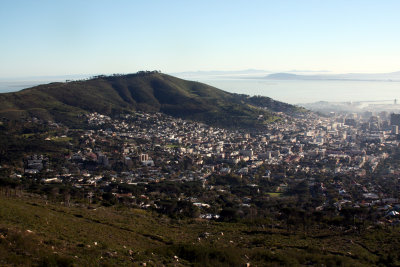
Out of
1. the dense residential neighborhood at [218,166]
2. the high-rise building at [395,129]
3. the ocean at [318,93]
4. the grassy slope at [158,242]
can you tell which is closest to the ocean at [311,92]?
the ocean at [318,93]

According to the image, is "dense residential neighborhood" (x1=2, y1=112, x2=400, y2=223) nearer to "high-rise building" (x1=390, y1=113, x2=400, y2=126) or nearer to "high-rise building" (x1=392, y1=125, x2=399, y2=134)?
"high-rise building" (x1=392, y1=125, x2=399, y2=134)

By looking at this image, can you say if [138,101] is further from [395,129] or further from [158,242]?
[158,242]

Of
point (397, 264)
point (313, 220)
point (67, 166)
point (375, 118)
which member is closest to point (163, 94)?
point (375, 118)

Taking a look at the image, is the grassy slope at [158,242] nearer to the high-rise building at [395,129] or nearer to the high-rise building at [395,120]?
the high-rise building at [395,129]

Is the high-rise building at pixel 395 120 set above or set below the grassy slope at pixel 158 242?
below

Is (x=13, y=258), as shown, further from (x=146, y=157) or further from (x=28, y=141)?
(x=28, y=141)

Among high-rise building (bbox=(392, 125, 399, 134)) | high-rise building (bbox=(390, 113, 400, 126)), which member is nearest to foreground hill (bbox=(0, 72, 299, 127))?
high-rise building (bbox=(390, 113, 400, 126))
